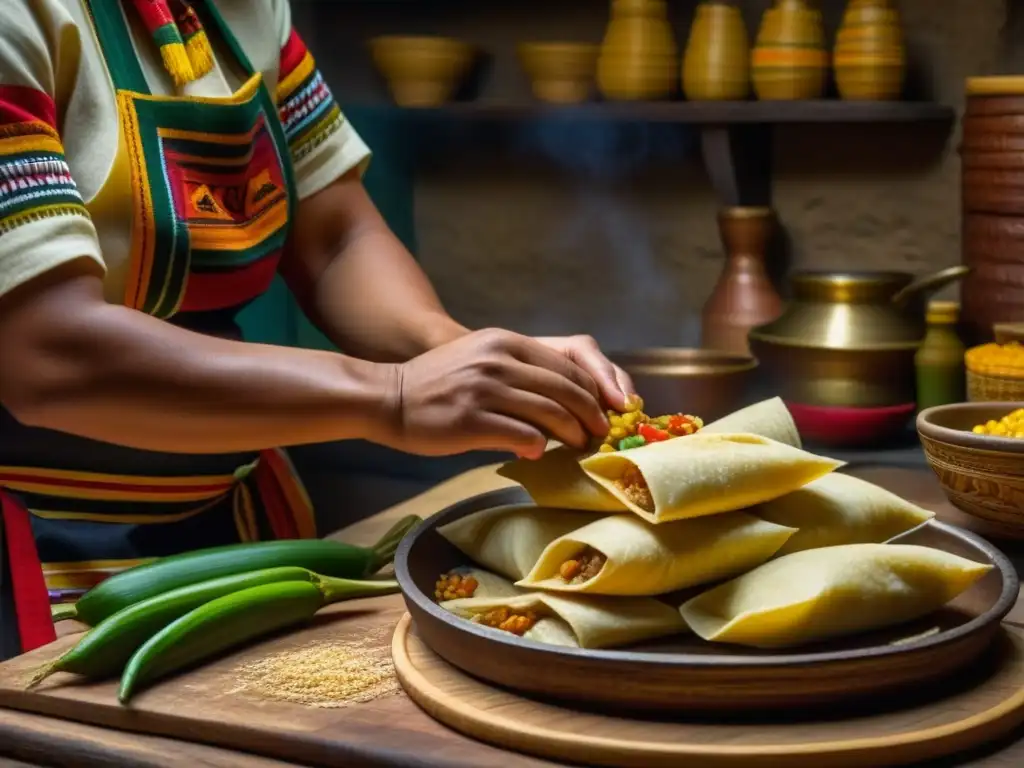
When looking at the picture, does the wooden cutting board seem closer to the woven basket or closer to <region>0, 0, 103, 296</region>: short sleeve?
<region>0, 0, 103, 296</region>: short sleeve

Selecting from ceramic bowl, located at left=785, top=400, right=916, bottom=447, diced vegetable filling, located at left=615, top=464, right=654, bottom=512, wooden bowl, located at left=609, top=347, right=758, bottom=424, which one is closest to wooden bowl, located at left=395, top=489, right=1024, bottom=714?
diced vegetable filling, located at left=615, top=464, right=654, bottom=512

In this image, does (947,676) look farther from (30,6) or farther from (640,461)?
(30,6)

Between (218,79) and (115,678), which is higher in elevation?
(218,79)

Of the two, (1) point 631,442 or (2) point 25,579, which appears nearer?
(1) point 631,442

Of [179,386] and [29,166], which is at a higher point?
[29,166]

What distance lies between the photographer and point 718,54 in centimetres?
267

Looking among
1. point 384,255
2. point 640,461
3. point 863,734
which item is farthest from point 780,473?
point 384,255

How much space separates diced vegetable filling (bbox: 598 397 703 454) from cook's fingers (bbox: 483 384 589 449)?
38mm

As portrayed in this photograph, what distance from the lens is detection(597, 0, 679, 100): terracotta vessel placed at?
2721 mm

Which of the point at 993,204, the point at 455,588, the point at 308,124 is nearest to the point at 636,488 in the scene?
the point at 455,588

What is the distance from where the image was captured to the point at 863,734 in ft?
2.99

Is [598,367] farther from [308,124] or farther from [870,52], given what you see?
[870,52]

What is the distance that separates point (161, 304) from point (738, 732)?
852mm

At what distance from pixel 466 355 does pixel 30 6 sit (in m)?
0.53
